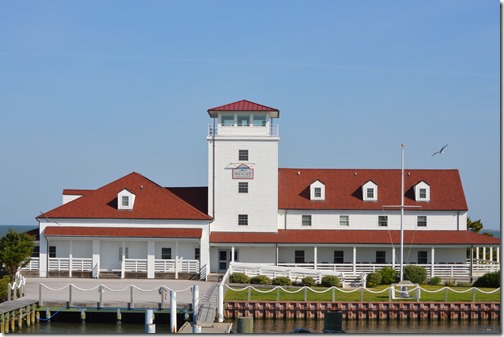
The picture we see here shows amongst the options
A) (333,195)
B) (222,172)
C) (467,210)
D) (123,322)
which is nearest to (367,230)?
(333,195)

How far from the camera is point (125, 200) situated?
51688 mm

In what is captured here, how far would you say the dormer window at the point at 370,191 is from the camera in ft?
183

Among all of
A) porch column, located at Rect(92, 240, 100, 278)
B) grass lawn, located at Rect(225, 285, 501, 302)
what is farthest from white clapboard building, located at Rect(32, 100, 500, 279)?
grass lawn, located at Rect(225, 285, 501, 302)

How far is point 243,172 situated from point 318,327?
18.0 metres

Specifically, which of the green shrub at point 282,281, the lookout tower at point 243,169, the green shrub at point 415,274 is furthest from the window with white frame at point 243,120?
the green shrub at point 415,274

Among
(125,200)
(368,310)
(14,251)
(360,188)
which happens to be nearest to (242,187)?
(125,200)

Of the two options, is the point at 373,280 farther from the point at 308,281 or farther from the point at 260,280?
the point at 260,280

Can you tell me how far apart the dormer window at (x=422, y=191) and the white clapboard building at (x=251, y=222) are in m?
0.07

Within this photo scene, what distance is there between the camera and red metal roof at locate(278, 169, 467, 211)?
55469 millimetres

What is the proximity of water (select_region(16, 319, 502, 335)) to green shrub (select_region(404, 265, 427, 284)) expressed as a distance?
387 inches

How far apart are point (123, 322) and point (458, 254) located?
81.4ft

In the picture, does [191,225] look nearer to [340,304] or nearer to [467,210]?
[340,304]

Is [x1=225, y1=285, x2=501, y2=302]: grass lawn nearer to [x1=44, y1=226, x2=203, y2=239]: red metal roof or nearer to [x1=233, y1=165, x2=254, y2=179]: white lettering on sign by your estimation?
[x1=44, y1=226, x2=203, y2=239]: red metal roof

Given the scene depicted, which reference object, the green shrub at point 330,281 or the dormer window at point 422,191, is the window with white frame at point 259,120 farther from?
the green shrub at point 330,281
